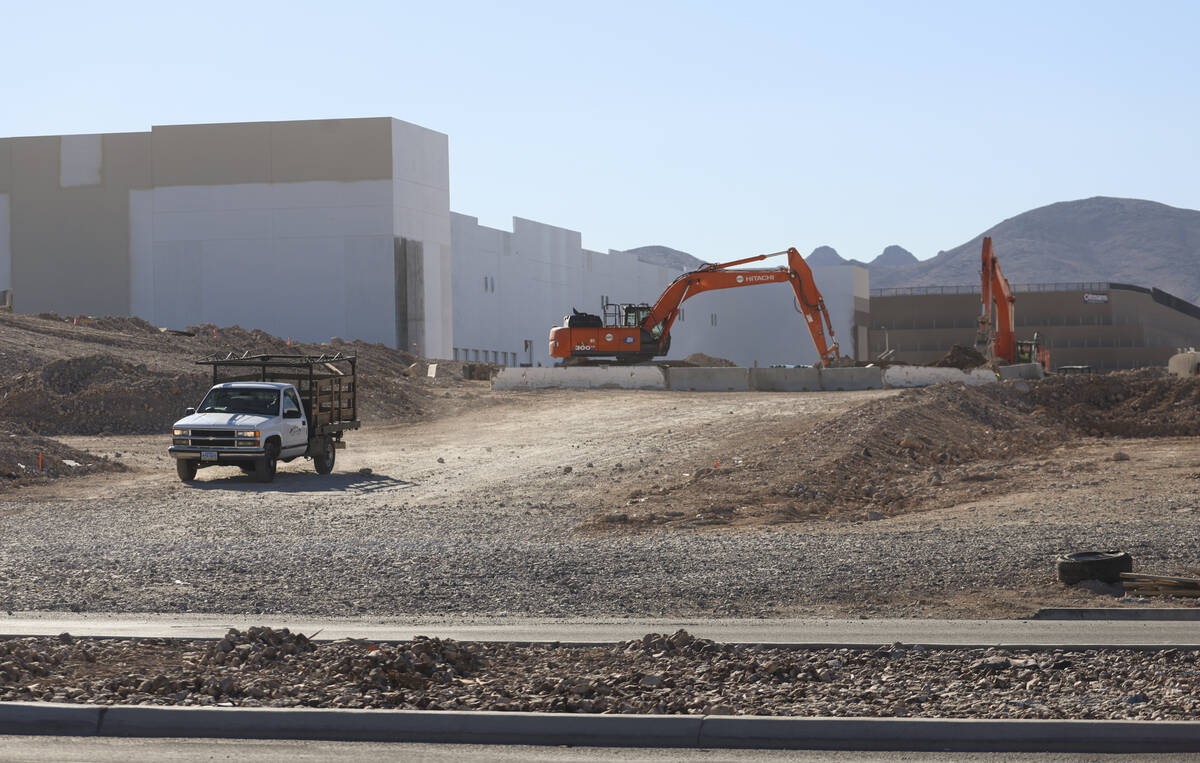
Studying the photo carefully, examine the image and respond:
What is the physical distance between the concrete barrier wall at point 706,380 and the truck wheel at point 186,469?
Result: 20921mm

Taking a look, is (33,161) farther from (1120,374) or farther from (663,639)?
(663,639)

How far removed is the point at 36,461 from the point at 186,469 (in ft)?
12.0

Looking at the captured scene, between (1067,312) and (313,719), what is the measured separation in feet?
350

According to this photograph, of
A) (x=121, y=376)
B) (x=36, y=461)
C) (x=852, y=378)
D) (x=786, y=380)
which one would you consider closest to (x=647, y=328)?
(x=786, y=380)

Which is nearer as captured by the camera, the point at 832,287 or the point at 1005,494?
the point at 1005,494

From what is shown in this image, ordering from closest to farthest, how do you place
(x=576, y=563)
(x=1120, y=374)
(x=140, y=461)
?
(x=576, y=563) → (x=140, y=461) → (x=1120, y=374)

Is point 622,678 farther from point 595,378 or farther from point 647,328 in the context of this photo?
point 647,328

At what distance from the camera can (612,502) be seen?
23.0 m

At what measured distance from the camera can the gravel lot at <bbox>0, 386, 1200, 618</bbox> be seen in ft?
44.6

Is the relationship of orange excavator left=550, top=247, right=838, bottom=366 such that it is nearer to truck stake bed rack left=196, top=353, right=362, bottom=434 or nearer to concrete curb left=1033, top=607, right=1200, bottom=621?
truck stake bed rack left=196, top=353, right=362, bottom=434

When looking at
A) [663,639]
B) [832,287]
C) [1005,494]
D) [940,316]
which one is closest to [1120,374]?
[1005,494]

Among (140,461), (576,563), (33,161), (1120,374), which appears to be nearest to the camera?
(576,563)

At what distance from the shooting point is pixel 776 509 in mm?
21391

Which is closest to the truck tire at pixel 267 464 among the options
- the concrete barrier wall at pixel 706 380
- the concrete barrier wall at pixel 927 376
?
the concrete barrier wall at pixel 706 380
